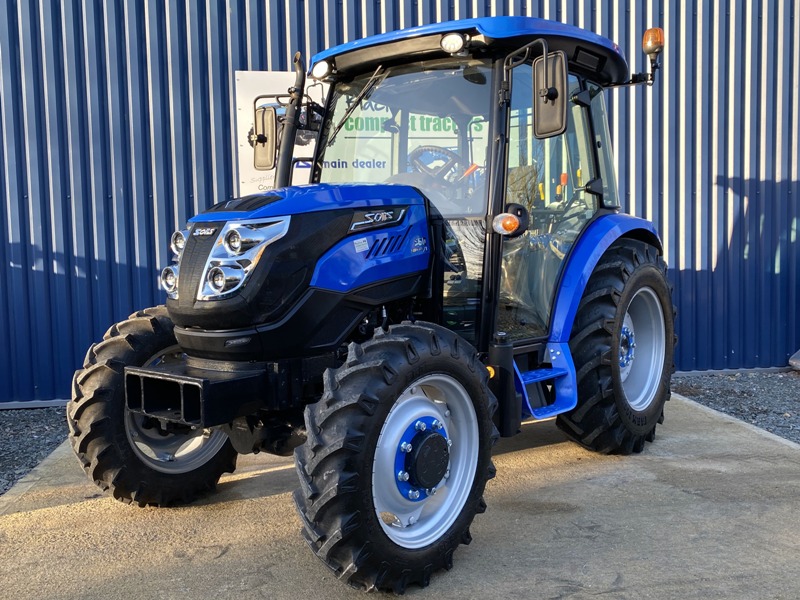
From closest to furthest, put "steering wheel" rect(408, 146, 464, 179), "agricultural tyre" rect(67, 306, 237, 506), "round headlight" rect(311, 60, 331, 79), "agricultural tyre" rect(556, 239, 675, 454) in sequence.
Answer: "agricultural tyre" rect(67, 306, 237, 506), "steering wheel" rect(408, 146, 464, 179), "round headlight" rect(311, 60, 331, 79), "agricultural tyre" rect(556, 239, 675, 454)

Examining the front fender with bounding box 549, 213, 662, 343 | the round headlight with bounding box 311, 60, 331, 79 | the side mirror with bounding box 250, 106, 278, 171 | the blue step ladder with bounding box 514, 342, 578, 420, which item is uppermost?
the round headlight with bounding box 311, 60, 331, 79

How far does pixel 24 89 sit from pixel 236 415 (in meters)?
4.45

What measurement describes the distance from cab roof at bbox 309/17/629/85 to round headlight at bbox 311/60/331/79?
1.0 inches

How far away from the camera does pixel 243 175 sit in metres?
6.32

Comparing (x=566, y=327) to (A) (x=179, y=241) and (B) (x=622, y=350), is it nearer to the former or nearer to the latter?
(B) (x=622, y=350)

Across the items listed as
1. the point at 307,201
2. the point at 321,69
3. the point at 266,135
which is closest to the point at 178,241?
the point at 307,201

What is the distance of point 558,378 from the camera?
3.96 m

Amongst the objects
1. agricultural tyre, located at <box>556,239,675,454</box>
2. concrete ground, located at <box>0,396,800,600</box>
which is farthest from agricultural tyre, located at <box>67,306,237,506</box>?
agricultural tyre, located at <box>556,239,675,454</box>

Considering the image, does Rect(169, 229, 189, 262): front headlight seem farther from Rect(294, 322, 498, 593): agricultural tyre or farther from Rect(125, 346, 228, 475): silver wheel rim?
Rect(294, 322, 498, 593): agricultural tyre

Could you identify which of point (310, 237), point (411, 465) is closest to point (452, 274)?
point (310, 237)

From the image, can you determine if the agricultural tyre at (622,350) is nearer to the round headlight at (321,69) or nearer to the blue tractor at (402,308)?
the blue tractor at (402,308)

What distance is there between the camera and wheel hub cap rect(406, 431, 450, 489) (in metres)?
2.85

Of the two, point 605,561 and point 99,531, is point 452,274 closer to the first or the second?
point 605,561

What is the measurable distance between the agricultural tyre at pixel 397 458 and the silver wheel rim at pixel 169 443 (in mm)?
1236
